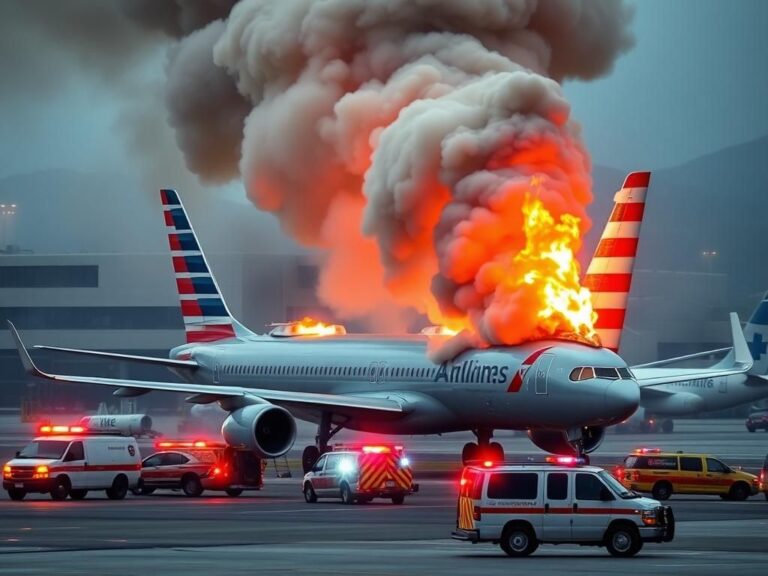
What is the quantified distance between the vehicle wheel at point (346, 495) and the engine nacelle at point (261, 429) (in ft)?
20.9

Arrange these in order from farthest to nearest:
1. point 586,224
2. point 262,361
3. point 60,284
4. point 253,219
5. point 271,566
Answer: point 60,284 < point 253,219 < point 262,361 < point 586,224 < point 271,566

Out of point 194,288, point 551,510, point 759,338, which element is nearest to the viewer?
point 551,510

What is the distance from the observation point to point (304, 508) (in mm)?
46594

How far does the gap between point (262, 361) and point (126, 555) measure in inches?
1448

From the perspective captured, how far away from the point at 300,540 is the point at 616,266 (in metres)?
29.3

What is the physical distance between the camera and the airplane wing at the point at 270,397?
58.1m

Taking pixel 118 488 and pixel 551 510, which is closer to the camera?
pixel 551 510

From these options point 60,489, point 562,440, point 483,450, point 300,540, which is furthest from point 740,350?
point 300,540

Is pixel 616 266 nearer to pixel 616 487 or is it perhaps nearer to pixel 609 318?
pixel 609 318

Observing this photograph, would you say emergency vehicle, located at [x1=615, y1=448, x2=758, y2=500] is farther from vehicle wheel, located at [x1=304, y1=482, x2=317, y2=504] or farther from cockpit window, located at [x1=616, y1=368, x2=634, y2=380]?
vehicle wheel, located at [x1=304, y1=482, x2=317, y2=504]

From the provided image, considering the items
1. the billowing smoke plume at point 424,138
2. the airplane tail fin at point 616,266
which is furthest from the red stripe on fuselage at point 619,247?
the billowing smoke plume at point 424,138

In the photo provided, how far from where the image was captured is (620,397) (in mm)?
53125

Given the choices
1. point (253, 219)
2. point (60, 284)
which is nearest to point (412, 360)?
point (253, 219)

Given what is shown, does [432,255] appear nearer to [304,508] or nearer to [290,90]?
[290,90]
